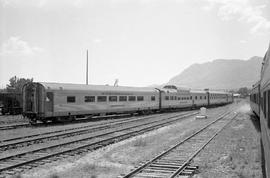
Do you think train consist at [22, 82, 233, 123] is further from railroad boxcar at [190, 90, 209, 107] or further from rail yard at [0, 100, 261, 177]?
rail yard at [0, 100, 261, 177]

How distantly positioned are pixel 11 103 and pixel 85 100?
1215 centimetres

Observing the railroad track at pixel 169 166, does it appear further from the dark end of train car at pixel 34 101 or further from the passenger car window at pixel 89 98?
the passenger car window at pixel 89 98

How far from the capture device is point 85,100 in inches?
1090

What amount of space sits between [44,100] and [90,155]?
12411 mm

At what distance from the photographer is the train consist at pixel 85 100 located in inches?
953

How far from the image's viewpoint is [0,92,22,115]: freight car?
114 ft

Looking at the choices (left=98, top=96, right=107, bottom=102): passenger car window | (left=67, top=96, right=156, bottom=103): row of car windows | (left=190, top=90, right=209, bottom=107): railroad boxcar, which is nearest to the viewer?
(left=67, top=96, right=156, bottom=103): row of car windows

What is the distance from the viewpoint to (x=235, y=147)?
14.3 metres

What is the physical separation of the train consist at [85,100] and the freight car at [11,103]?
995cm

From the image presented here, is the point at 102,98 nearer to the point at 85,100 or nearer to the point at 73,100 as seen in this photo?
the point at 85,100

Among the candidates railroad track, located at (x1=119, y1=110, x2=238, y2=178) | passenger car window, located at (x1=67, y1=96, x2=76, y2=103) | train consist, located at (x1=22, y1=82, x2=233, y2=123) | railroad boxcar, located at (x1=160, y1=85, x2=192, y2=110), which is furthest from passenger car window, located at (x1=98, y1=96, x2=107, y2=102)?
railroad track, located at (x1=119, y1=110, x2=238, y2=178)

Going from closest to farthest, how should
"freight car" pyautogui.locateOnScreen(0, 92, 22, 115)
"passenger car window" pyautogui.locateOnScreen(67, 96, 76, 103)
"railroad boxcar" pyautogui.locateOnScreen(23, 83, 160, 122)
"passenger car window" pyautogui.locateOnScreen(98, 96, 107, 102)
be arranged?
"railroad boxcar" pyautogui.locateOnScreen(23, 83, 160, 122) → "passenger car window" pyautogui.locateOnScreen(67, 96, 76, 103) → "passenger car window" pyautogui.locateOnScreen(98, 96, 107, 102) → "freight car" pyautogui.locateOnScreen(0, 92, 22, 115)

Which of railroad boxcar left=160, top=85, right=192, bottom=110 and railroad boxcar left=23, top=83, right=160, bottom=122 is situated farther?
railroad boxcar left=160, top=85, right=192, bottom=110

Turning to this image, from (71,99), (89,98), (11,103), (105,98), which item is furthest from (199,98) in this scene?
(71,99)
